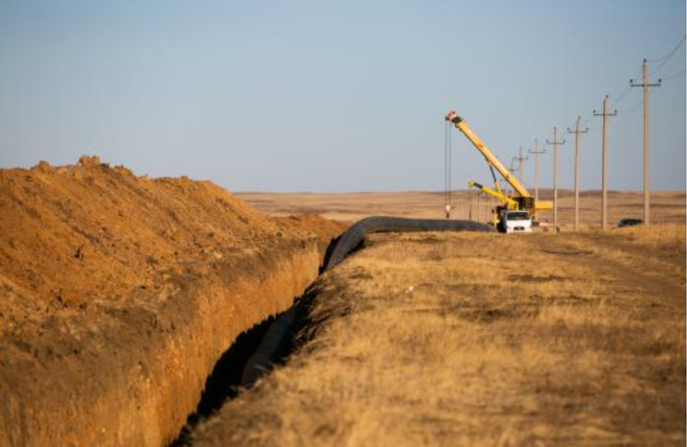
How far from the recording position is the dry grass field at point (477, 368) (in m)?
9.24

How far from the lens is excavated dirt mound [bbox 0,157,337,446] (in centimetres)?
1292

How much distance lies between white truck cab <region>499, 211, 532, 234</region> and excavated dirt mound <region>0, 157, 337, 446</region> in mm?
25832

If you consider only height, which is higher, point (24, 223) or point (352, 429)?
point (24, 223)

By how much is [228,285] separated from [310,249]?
58.5 feet

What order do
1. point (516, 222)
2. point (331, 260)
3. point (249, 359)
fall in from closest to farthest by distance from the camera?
point (249, 359) < point (331, 260) < point (516, 222)

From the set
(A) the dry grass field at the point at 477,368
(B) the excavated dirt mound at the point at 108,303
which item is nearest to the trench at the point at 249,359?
(B) the excavated dirt mound at the point at 108,303

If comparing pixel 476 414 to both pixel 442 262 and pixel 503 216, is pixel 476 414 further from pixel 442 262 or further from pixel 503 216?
pixel 503 216

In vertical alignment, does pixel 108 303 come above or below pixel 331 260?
above

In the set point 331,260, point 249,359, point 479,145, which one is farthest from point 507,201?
point 249,359

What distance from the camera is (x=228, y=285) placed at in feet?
79.8

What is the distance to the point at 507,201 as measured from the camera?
62969mm

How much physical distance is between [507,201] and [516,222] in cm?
579

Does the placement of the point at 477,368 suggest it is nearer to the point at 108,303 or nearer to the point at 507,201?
the point at 108,303

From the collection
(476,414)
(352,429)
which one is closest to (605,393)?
(476,414)
